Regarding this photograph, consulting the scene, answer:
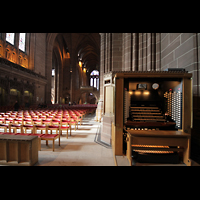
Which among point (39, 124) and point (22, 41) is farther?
point (22, 41)

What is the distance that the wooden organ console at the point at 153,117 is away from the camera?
2.95 m

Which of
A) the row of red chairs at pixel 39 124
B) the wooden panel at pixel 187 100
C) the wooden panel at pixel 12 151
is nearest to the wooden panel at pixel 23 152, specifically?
the wooden panel at pixel 12 151

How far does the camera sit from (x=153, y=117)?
4102 mm

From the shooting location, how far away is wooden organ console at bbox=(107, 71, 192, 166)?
2.95 metres

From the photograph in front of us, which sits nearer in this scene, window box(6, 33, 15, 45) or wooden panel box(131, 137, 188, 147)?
wooden panel box(131, 137, 188, 147)

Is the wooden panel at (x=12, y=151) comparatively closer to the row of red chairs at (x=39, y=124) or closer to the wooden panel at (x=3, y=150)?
the wooden panel at (x=3, y=150)

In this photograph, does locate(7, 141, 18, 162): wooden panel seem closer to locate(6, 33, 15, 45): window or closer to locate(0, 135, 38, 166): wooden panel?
locate(0, 135, 38, 166): wooden panel

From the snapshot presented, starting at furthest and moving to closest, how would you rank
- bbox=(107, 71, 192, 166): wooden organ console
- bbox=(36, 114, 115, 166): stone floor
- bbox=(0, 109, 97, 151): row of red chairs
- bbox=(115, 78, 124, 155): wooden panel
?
bbox=(0, 109, 97, 151): row of red chairs < bbox=(115, 78, 124, 155): wooden panel < bbox=(36, 114, 115, 166): stone floor < bbox=(107, 71, 192, 166): wooden organ console

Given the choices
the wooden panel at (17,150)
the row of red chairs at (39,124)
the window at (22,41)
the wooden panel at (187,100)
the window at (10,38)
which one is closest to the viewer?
the wooden panel at (17,150)

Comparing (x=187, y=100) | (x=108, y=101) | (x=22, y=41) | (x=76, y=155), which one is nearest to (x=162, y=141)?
(x=187, y=100)

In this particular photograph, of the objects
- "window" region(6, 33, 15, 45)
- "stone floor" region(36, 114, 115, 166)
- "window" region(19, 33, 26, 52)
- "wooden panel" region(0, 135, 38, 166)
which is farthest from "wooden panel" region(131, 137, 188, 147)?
"window" region(19, 33, 26, 52)

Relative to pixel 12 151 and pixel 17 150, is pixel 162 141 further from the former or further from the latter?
pixel 12 151
